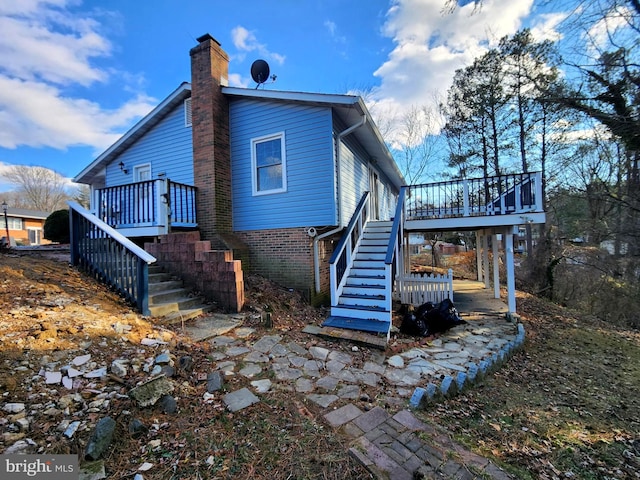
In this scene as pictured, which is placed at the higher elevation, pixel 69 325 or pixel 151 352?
pixel 69 325

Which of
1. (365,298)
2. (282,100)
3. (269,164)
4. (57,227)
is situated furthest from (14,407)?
(57,227)

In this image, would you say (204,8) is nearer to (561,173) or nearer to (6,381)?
(6,381)

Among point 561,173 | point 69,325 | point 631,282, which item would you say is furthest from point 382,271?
point 561,173

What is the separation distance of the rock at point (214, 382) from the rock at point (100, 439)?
2.88 feet

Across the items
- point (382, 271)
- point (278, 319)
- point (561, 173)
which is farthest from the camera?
point (561, 173)

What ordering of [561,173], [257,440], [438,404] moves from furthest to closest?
[561,173], [438,404], [257,440]

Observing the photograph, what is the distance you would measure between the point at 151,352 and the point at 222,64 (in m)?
7.91

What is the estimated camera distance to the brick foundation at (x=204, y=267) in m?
5.45

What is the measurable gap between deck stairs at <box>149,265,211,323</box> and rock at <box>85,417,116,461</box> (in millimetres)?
2513

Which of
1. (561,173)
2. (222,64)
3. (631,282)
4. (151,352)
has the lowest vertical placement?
(631,282)

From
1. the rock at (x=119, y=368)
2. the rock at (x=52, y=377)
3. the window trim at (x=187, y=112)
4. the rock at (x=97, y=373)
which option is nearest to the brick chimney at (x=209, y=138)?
the window trim at (x=187, y=112)

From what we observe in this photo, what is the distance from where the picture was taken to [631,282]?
1212 centimetres

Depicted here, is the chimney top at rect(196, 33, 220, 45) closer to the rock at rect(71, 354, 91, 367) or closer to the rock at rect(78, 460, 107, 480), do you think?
the rock at rect(71, 354, 91, 367)

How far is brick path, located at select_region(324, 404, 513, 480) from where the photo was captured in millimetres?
2111
